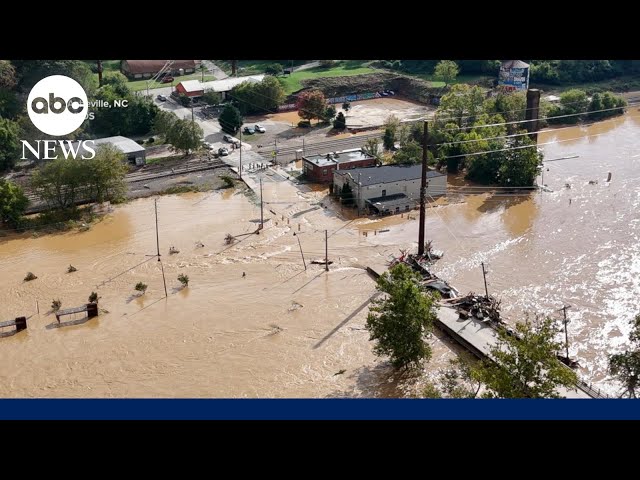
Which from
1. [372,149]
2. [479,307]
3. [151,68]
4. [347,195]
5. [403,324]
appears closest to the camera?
[403,324]

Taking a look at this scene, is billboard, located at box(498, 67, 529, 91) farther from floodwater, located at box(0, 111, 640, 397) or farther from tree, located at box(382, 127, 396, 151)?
floodwater, located at box(0, 111, 640, 397)

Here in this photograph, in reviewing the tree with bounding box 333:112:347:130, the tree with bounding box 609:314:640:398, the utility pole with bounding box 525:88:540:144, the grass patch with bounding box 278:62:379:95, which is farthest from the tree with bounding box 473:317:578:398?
the grass patch with bounding box 278:62:379:95

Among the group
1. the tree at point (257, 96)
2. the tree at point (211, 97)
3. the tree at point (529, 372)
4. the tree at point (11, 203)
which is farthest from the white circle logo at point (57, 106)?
the tree at point (529, 372)

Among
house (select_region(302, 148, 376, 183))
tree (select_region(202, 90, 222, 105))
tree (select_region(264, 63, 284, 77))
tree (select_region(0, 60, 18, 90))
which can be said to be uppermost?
tree (select_region(0, 60, 18, 90))

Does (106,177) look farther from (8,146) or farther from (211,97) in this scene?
(211,97)

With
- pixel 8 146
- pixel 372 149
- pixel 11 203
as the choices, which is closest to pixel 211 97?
pixel 8 146
